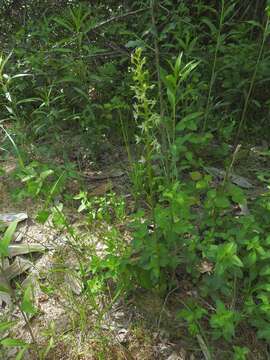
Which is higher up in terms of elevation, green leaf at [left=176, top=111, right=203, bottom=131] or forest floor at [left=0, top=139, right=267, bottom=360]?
green leaf at [left=176, top=111, right=203, bottom=131]

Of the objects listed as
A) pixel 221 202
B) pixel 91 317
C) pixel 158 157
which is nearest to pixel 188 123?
pixel 158 157

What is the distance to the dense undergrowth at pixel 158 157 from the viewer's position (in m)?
1.80

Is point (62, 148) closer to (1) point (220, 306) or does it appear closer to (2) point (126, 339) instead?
(2) point (126, 339)

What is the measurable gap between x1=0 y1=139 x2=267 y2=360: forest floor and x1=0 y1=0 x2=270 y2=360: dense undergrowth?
0.09ft

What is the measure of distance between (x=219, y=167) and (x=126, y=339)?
132 cm

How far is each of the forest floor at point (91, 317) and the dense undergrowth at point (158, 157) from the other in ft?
0.09

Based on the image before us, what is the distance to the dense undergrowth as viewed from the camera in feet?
5.89

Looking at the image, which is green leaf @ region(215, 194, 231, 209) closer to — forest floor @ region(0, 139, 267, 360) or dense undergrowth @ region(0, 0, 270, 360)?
dense undergrowth @ region(0, 0, 270, 360)

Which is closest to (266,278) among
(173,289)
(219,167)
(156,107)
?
(173,289)

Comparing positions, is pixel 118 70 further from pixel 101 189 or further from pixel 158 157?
pixel 158 157

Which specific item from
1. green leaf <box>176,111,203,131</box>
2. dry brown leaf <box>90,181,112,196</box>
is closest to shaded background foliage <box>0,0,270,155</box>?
dry brown leaf <box>90,181,112,196</box>

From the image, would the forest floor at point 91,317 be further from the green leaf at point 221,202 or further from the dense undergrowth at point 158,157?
the green leaf at point 221,202

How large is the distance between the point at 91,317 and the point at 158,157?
80 cm

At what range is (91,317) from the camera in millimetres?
1951
